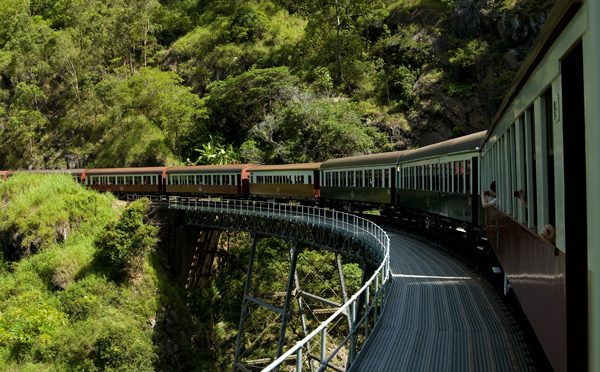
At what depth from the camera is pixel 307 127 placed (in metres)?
41.3

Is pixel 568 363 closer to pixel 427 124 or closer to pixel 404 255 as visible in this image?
pixel 404 255

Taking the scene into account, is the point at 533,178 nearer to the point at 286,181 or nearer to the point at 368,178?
the point at 368,178

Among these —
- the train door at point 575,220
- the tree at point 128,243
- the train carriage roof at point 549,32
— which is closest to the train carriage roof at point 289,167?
the tree at point 128,243

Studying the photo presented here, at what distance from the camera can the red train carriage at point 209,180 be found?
35.0 m

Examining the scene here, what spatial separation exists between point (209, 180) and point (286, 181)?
7.53 m

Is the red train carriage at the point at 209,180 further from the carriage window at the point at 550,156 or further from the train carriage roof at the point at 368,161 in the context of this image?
the carriage window at the point at 550,156

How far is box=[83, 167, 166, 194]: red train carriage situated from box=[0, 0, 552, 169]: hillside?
6.22 m

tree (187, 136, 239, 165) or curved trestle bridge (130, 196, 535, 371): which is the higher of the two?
tree (187, 136, 239, 165)

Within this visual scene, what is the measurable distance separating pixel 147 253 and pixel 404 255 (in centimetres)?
1809

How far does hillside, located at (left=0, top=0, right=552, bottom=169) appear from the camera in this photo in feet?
136

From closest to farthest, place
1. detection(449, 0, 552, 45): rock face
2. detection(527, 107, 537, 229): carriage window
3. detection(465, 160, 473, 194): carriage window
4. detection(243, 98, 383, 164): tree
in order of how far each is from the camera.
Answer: detection(527, 107, 537, 229): carriage window < detection(465, 160, 473, 194): carriage window < detection(243, 98, 383, 164): tree < detection(449, 0, 552, 45): rock face

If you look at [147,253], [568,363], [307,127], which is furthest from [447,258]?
[307,127]

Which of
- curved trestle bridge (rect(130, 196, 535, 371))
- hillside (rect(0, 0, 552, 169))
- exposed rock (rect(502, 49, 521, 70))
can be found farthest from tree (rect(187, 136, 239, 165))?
curved trestle bridge (rect(130, 196, 535, 371))

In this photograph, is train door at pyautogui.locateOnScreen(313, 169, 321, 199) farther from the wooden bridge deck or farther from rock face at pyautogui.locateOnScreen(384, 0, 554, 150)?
the wooden bridge deck
